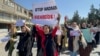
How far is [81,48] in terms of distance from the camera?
29.8 feet

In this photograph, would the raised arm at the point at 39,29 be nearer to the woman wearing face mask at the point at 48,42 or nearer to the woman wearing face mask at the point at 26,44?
the woman wearing face mask at the point at 48,42

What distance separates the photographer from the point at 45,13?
270 inches

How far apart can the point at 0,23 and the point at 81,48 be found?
70161mm

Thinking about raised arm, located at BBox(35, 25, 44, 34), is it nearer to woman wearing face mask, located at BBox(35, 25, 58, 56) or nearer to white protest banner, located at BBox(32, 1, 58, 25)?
woman wearing face mask, located at BBox(35, 25, 58, 56)

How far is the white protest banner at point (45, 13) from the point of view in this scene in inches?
260

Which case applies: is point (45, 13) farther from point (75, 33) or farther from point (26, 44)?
point (75, 33)

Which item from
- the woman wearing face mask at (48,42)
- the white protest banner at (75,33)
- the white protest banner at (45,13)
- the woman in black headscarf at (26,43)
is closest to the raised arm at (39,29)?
the woman wearing face mask at (48,42)

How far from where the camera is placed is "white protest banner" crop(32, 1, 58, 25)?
21.7 ft

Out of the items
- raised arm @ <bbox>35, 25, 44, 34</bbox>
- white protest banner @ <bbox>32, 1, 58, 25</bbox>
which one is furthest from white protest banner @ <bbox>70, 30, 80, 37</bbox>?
raised arm @ <bbox>35, 25, 44, 34</bbox>

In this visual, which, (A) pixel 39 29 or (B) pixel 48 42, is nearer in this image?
(B) pixel 48 42

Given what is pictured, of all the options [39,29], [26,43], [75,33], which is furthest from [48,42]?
[75,33]

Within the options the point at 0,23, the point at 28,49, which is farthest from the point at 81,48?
the point at 0,23

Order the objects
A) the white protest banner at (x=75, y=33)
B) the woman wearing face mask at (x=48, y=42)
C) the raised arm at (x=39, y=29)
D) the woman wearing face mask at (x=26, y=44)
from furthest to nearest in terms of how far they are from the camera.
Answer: the white protest banner at (x=75, y=33), the woman wearing face mask at (x=26, y=44), the raised arm at (x=39, y=29), the woman wearing face mask at (x=48, y=42)

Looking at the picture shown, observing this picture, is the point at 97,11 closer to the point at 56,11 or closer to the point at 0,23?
the point at 56,11
